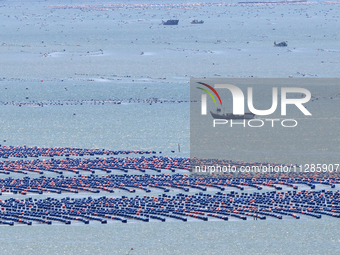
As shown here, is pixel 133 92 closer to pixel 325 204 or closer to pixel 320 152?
pixel 320 152

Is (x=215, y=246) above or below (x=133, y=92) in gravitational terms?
below

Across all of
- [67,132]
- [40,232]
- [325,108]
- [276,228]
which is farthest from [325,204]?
[325,108]

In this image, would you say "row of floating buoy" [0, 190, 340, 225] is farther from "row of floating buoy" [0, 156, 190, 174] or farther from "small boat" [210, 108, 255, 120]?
"small boat" [210, 108, 255, 120]

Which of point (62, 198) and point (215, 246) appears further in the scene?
point (62, 198)

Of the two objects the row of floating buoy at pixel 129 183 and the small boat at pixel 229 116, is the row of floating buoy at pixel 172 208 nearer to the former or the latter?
the row of floating buoy at pixel 129 183

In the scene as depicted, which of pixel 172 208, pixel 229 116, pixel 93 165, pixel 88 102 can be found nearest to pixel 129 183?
pixel 93 165

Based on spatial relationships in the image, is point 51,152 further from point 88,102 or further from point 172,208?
point 88,102

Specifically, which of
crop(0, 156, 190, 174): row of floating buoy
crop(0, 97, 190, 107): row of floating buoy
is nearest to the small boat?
crop(0, 97, 190, 107): row of floating buoy
